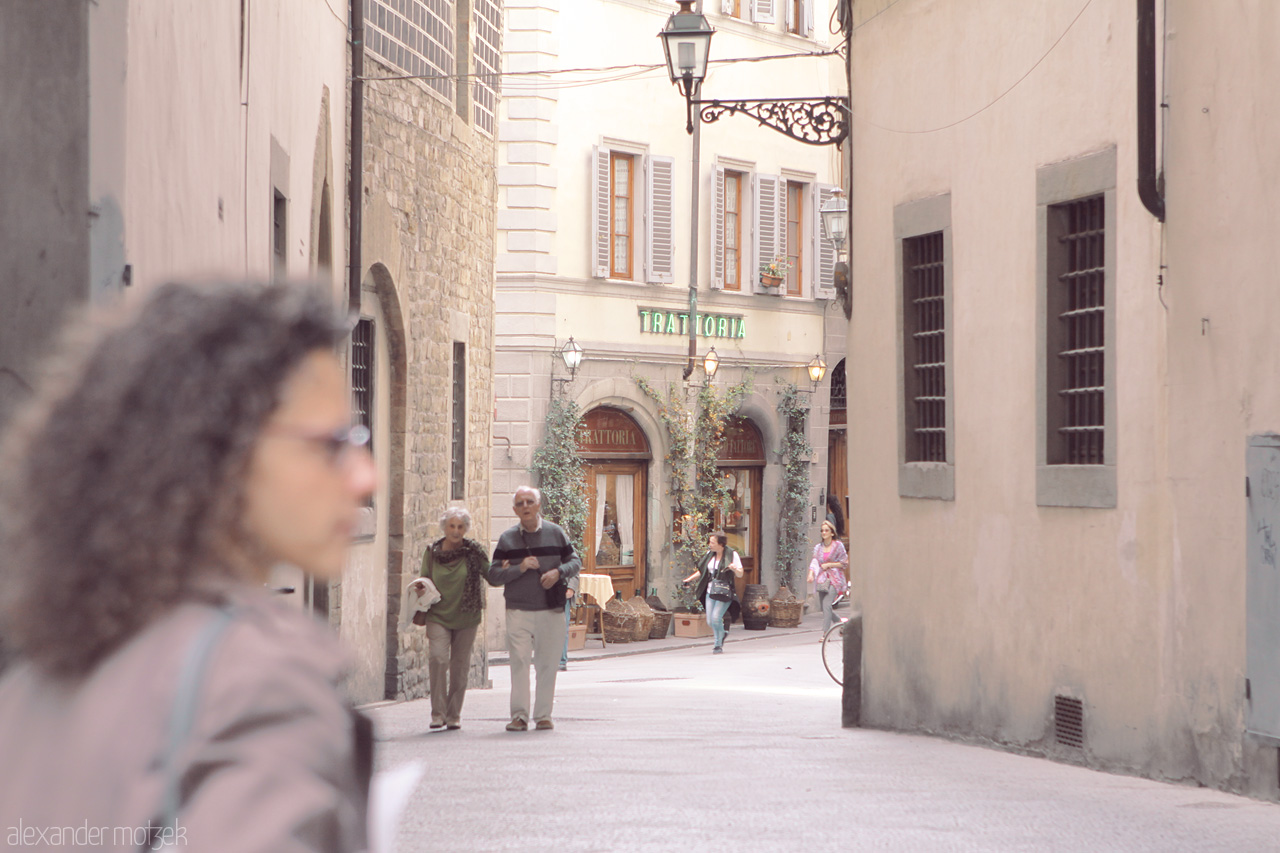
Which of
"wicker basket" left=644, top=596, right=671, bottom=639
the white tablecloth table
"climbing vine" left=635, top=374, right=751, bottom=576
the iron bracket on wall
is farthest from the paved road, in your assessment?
"climbing vine" left=635, top=374, right=751, bottom=576

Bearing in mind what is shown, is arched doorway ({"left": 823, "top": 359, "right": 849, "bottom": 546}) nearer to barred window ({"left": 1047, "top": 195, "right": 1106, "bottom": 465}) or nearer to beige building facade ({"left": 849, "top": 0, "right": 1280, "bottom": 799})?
beige building facade ({"left": 849, "top": 0, "right": 1280, "bottom": 799})

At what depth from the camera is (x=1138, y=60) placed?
9.09 m

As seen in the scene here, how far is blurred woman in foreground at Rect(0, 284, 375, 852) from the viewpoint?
1.32 meters

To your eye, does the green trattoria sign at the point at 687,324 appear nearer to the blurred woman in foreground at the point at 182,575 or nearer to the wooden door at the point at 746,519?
the wooden door at the point at 746,519

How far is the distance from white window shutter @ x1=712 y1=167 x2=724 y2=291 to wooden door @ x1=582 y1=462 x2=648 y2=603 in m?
3.40

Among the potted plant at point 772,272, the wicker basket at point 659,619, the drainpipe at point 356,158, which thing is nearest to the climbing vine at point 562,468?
the wicker basket at point 659,619

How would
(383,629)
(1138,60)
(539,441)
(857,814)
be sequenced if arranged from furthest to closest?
(539,441) < (383,629) < (1138,60) < (857,814)

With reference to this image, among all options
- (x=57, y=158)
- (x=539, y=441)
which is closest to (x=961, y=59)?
(x=57, y=158)

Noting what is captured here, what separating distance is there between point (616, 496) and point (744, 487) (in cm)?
315

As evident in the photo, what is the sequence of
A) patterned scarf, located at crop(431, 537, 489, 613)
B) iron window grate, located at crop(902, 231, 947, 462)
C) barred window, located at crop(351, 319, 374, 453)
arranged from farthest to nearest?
barred window, located at crop(351, 319, 374, 453)
iron window grate, located at crop(902, 231, 947, 462)
patterned scarf, located at crop(431, 537, 489, 613)

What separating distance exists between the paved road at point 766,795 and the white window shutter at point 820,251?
61.5 feet

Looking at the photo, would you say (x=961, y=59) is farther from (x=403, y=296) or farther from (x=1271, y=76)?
(x=403, y=296)

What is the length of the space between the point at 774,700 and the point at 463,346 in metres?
5.06

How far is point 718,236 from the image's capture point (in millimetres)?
28797
